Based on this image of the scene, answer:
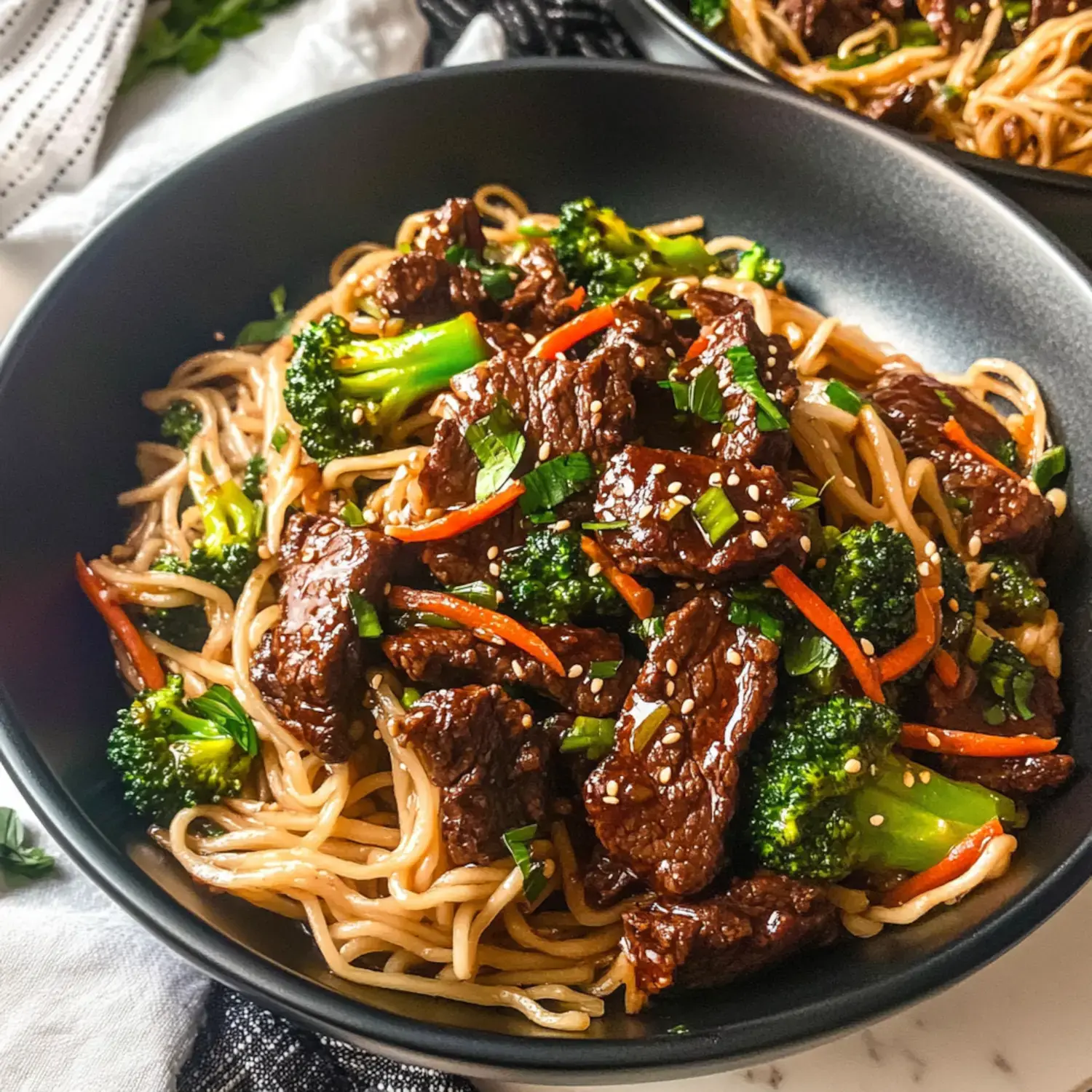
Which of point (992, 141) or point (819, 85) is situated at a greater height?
point (819, 85)

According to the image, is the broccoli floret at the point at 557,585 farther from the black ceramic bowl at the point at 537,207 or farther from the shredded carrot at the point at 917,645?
the black ceramic bowl at the point at 537,207

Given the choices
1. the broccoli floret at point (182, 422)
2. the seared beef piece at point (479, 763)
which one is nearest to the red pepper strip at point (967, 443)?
the seared beef piece at point (479, 763)

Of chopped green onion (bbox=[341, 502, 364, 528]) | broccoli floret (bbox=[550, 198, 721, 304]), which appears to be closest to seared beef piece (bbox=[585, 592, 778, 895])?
chopped green onion (bbox=[341, 502, 364, 528])

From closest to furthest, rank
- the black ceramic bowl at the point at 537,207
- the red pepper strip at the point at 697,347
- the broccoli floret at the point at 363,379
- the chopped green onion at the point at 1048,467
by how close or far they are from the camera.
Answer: the black ceramic bowl at the point at 537,207 → the red pepper strip at the point at 697,347 → the broccoli floret at the point at 363,379 → the chopped green onion at the point at 1048,467

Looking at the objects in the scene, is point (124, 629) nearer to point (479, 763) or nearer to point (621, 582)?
point (479, 763)

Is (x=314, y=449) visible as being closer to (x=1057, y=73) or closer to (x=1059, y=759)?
(x=1059, y=759)

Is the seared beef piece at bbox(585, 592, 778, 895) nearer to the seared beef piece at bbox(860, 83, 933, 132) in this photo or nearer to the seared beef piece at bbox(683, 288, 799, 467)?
the seared beef piece at bbox(683, 288, 799, 467)

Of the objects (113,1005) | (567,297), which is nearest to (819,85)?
(567,297)
